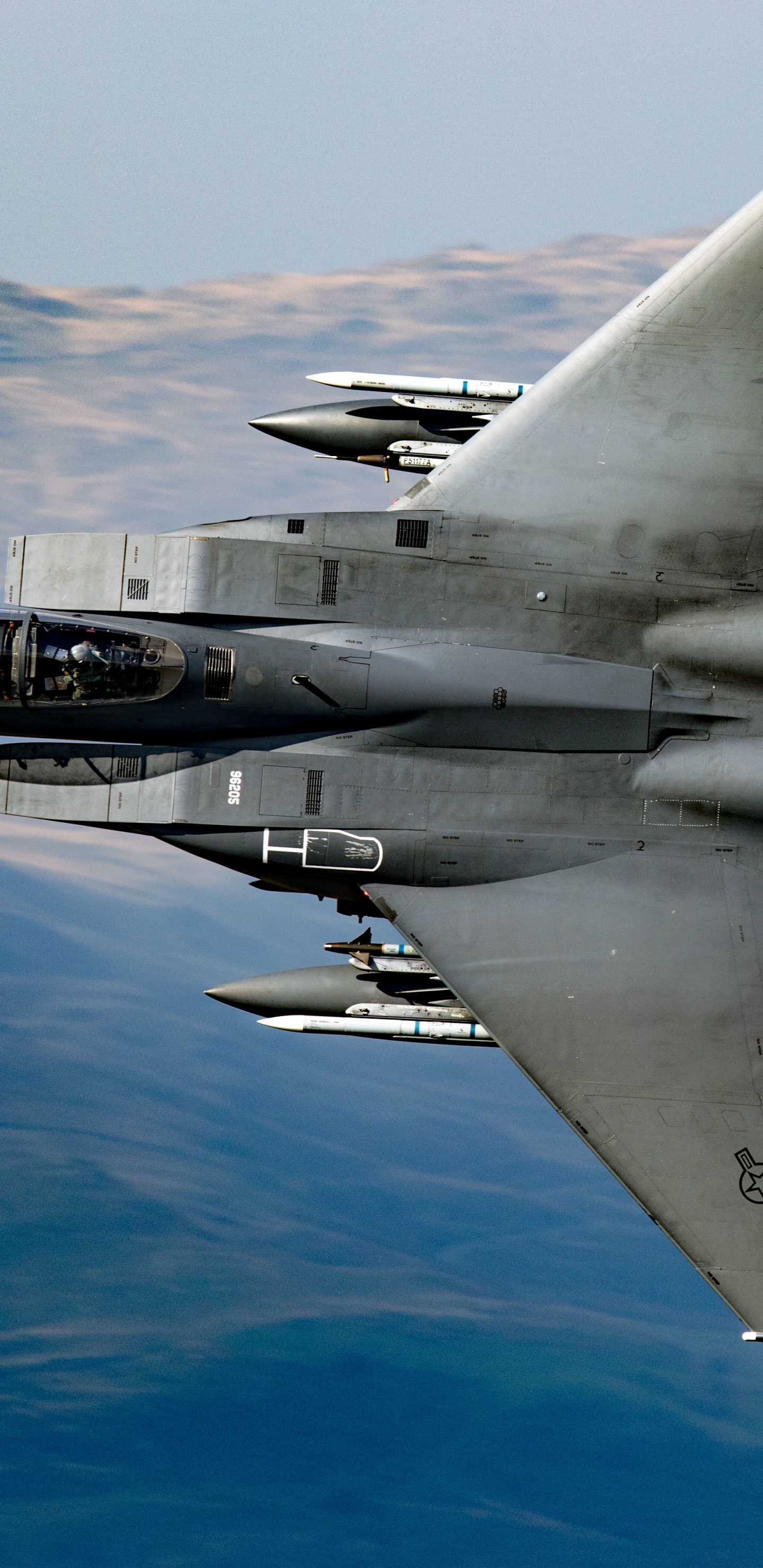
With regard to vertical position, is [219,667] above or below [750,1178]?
above

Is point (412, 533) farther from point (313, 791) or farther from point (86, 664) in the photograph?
point (86, 664)

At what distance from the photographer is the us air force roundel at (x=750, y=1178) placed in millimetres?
11625

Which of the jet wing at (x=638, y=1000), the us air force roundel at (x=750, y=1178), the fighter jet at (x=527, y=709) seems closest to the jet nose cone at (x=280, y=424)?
the fighter jet at (x=527, y=709)

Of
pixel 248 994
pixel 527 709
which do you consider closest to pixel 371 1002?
pixel 248 994

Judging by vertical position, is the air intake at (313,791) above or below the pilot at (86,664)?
below

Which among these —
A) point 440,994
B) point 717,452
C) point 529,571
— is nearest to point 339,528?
point 529,571

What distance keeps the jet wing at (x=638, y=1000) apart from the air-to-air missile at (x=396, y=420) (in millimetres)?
4661

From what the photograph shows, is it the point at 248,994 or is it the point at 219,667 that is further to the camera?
the point at 248,994

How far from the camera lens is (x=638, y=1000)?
39.3ft

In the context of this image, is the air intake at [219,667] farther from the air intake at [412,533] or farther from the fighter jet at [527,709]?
the air intake at [412,533]

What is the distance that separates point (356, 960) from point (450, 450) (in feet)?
17.8

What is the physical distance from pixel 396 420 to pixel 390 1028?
6324 millimetres

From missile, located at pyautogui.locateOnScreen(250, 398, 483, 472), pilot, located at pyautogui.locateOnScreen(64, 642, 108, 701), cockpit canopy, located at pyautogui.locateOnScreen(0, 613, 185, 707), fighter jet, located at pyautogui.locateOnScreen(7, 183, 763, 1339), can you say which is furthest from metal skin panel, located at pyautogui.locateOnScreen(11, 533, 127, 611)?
missile, located at pyautogui.locateOnScreen(250, 398, 483, 472)

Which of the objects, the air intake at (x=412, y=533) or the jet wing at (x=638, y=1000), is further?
the air intake at (x=412, y=533)
